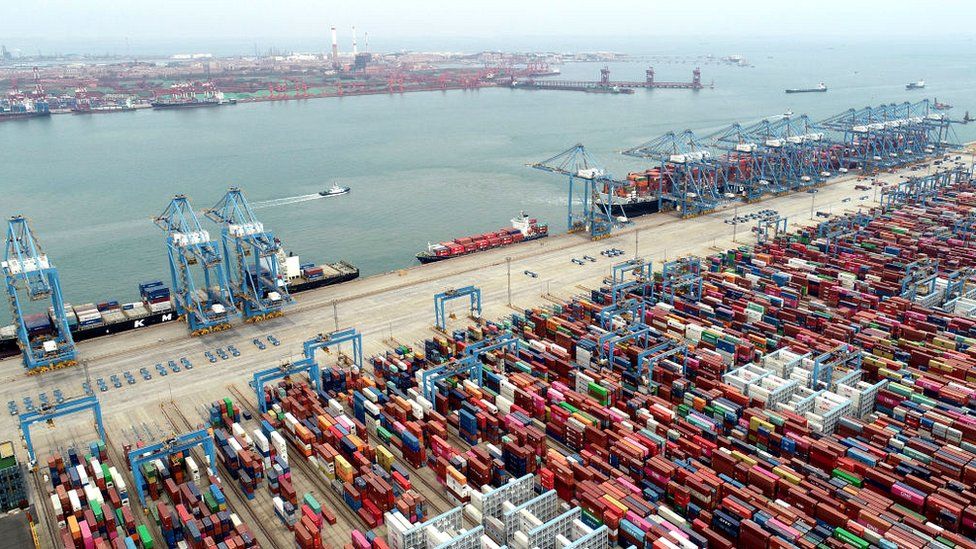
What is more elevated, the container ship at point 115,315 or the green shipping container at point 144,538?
the container ship at point 115,315

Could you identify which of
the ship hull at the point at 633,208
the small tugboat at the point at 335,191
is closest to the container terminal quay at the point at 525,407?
the ship hull at the point at 633,208

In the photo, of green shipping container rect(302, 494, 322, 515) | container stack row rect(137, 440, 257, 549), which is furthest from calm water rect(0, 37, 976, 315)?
green shipping container rect(302, 494, 322, 515)

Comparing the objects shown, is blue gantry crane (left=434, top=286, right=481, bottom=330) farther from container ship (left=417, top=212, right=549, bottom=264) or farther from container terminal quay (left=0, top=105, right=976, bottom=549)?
container ship (left=417, top=212, right=549, bottom=264)

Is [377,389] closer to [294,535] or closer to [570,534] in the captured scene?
[294,535]

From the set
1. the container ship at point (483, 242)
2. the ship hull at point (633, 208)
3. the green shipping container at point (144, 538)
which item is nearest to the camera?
the green shipping container at point (144, 538)

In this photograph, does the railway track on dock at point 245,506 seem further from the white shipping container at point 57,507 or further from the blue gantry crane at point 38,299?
the blue gantry crane at point 38,299

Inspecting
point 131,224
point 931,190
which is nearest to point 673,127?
point 931,190

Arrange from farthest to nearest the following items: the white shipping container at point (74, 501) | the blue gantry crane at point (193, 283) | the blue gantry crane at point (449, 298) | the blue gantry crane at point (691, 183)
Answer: the blue gantry crane at point (691, 183) → the blue gantry crane at point (193, 283) → the blue gantry crane at point (449, 298) → the white shipping container at point (74, 501)
